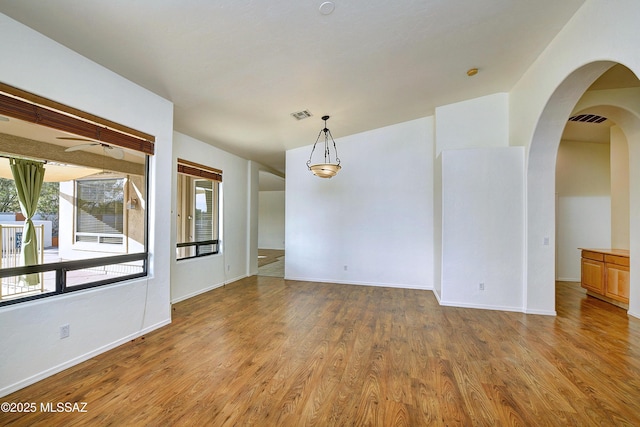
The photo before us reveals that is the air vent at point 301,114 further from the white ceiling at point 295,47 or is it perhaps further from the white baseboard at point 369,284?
the white baseboard at point 369,284

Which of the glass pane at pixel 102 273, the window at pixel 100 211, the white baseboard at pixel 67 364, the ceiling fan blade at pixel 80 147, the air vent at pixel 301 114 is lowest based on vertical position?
the white baseboard at pixel 67 364

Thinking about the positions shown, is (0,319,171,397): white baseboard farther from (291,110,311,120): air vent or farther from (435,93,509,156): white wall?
(435,93,509,156): white wall

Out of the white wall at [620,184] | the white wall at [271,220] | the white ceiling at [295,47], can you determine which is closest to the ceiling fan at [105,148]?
the white ceiling at [295,47]

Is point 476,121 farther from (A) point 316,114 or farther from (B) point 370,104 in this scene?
(A) point 316,114

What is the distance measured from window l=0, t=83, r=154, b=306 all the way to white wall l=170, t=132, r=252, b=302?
1.30 m

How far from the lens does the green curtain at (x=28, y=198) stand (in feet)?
7.55

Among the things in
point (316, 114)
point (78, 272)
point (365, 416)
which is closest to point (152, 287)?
point (78, 272)

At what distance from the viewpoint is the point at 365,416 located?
1.87 meters

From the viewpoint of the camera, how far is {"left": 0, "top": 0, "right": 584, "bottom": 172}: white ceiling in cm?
214

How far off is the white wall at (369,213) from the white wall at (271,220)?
631cm

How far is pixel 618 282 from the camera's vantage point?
4.21 m

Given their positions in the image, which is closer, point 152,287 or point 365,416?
point 365,416

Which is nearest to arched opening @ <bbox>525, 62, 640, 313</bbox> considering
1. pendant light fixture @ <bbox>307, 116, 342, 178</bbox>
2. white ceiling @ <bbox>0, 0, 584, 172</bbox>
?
white ceiling @ <bbox>0, 0, 584, 172</bbox>

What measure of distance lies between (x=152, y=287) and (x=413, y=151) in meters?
5.18
